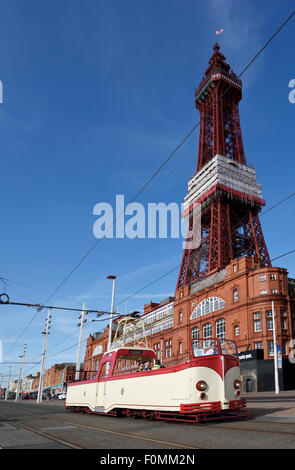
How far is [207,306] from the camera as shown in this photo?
56.1 m

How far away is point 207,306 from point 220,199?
900 inches

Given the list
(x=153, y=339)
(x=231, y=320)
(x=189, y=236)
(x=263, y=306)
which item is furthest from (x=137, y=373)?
(x=189, y=236)

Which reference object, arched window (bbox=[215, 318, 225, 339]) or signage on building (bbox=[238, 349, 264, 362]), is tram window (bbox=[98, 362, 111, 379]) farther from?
arched window (bbox=[215, 318, 225, 339])

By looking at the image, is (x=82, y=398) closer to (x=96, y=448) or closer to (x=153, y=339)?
(x=96, y=448)

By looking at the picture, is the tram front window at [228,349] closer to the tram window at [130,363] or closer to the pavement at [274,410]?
the pavement at [274,410]

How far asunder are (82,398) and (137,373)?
7.49 metres

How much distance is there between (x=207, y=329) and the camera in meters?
55.0

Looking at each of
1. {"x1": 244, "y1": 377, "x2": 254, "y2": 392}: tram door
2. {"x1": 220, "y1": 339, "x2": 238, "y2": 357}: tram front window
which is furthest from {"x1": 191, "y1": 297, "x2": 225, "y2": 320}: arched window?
{"x1": 220, "y1": 339, "x2": 238, "y2": 357}: tram front window

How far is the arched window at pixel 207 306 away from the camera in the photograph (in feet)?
175

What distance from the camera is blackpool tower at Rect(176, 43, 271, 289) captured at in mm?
67250

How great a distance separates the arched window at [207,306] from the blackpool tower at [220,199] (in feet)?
16.9
